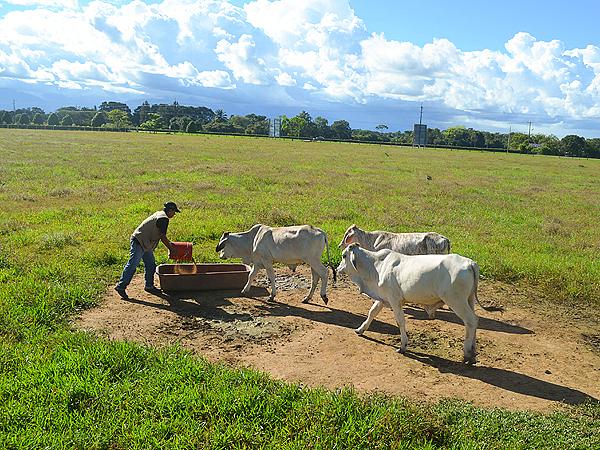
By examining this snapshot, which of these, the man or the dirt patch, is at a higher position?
the man

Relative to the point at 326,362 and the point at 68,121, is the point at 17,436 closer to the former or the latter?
the point at 326,362

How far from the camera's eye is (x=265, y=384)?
7000 millimetres

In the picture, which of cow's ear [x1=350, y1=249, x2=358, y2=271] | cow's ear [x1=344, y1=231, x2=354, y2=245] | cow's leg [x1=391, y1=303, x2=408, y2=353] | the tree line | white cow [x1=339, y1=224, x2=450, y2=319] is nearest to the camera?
cow's leg [x1=391, y1=303, x2=408, y2=353]

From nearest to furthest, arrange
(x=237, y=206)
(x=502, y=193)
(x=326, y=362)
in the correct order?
1. (x=326, y=362)
2. (x=237, y=206)
3. (x=502, y=193)

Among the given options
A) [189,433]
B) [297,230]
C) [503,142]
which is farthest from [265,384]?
[503,142]

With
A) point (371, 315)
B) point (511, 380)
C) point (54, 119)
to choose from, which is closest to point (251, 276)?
point (371, 315)

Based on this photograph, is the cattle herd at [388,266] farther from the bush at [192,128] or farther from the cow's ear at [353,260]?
the bush at [192,128]

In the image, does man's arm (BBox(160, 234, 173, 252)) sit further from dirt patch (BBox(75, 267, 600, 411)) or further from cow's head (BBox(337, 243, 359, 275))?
cow's head (BBox(337, 243, 359, 275))

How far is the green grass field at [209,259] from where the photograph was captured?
603 cm

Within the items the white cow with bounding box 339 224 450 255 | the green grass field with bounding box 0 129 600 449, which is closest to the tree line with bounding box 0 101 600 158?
the green grass field with bounding box 0 129 600 449

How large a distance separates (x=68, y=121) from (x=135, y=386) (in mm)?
143769

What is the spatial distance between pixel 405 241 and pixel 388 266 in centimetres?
251

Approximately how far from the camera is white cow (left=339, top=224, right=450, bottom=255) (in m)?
11.2

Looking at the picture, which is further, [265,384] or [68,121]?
[68,121]
